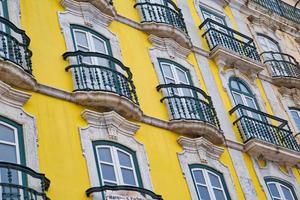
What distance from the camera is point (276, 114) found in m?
17.9

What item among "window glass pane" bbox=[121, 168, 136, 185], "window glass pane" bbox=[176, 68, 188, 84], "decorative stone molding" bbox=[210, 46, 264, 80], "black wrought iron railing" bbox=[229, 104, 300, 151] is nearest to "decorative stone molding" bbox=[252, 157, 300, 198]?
"black wrought iron railing" bbox=[229, 104, 300, 151]

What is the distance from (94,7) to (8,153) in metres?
5.76

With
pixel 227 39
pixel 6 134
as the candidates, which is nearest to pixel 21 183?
pixel 6 134

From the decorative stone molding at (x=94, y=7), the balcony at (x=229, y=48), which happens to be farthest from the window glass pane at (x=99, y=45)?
the balcony at (x=229, y=48)

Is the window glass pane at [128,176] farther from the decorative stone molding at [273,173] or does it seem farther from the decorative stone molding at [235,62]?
the decorative stone molding at [235,62]

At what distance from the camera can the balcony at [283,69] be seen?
63.1ft

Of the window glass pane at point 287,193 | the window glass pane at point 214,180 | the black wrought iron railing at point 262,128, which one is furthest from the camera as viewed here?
the black wrought iron railing at point 262,128

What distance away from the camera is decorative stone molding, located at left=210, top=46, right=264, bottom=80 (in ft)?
57.1

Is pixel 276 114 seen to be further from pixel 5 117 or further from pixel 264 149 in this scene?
pixel 5 117

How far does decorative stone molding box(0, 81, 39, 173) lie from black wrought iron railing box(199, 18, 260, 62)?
25.3 feet

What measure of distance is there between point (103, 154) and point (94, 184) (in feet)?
3.05

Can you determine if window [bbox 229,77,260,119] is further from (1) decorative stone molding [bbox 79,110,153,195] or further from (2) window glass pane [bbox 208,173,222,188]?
(1) decorative stone molding [bbox 79,110,153,195]

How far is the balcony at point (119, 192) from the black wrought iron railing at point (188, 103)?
3.07 m

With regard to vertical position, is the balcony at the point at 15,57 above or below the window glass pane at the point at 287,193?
above
